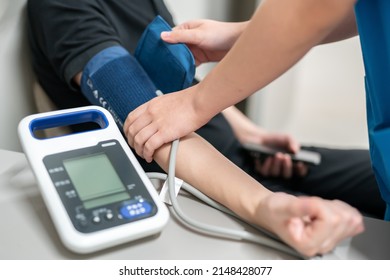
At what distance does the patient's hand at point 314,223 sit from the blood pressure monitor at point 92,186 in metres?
0.14

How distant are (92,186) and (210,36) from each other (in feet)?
1.28

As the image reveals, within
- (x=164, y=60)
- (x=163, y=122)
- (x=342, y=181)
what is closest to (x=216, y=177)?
(x=163, y=122)

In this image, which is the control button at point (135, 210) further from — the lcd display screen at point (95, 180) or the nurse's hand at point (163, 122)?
the nurse's hand at point (163, 122)

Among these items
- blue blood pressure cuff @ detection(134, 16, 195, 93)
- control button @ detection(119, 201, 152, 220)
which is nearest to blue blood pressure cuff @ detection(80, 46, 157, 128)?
blue blood pressure cuff @ detection(134, 16, 195, 93)

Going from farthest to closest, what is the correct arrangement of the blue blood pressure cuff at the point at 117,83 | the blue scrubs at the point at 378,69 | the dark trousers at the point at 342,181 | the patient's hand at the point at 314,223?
the dark trousers at the point at 342,181 → the blue blood pressure cuff at the point at 117,83 → the blue scrubs at the point at 378,69 → the patient's hand at the point at 314,223

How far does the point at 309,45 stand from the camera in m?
0.56

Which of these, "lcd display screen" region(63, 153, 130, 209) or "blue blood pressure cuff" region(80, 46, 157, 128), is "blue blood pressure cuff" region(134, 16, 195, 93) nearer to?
"blue blood pressure cuff" region(80, 46, 157, 128)

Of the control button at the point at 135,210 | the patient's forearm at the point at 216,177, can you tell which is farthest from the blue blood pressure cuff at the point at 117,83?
the control button at the point at 135,210

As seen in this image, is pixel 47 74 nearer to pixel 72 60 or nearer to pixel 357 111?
pixel 72 60

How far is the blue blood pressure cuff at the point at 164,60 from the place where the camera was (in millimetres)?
764

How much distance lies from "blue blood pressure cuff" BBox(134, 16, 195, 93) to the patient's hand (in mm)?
328

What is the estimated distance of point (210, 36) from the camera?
821 millimetres

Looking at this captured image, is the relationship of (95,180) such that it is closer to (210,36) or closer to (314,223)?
(314,223)
